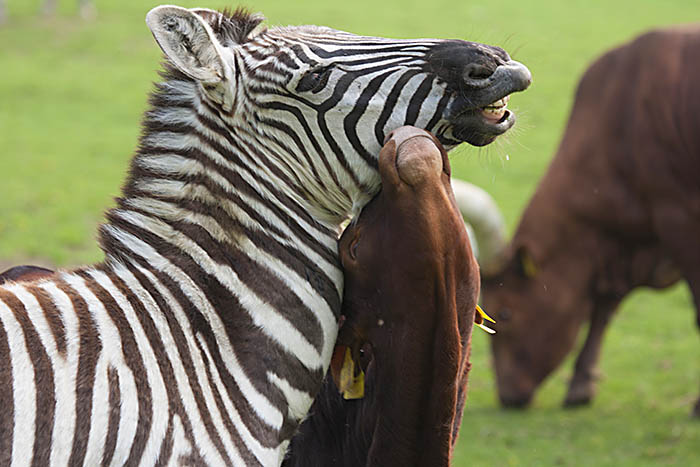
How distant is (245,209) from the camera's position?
2.51 meters

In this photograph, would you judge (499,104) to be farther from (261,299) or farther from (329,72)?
(261,299)

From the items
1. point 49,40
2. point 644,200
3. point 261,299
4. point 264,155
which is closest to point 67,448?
point 261,299

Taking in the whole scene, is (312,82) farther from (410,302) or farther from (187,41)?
(410,302)

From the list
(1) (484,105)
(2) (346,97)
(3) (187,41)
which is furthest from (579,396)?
(3) (187,41)

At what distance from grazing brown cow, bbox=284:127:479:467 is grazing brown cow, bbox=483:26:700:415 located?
574 centimetres

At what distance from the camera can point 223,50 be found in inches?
98.7

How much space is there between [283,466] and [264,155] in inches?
49.7

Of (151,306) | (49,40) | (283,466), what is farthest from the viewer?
(49,40)

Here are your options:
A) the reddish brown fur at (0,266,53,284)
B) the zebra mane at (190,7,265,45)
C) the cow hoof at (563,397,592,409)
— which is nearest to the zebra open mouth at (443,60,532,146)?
the zebra mane at (190,7,265,45)

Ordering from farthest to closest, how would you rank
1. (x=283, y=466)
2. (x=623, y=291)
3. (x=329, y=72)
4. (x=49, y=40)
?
(x=49, y=40), (x=623, y=291), (x=283, y=466), (x=329, y=72)

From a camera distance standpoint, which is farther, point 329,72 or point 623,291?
point 623,291

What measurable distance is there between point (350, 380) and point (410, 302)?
1.66 feet

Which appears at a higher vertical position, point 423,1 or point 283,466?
point 423,1

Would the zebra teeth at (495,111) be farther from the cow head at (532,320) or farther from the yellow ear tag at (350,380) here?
the cow head at (532,320)
